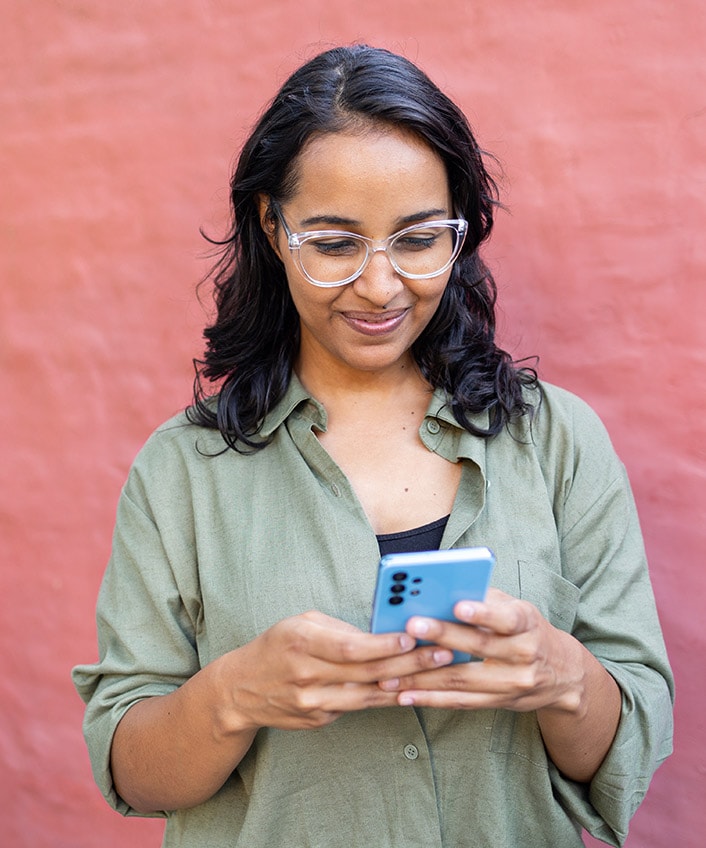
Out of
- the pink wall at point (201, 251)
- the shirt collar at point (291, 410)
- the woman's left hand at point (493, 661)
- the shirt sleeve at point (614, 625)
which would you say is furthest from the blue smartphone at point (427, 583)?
the pink wall at point (201, 251)

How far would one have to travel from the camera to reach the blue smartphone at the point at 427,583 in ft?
4.19

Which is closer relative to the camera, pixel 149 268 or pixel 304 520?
pixel 304 520

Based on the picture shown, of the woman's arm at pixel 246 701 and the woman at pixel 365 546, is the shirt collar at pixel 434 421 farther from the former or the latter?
the woman's arm at pixel 246 701

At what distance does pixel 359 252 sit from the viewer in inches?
66.4

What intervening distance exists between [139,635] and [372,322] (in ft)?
2.20

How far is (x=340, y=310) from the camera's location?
1.74 metres

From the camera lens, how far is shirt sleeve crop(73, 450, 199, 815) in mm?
1767

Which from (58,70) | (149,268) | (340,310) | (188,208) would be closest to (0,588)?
(149,268)

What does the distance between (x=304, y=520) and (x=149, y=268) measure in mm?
1057

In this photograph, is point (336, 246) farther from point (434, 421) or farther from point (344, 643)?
point (344, 643)

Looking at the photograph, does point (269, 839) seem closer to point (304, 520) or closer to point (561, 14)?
point (304, 520)

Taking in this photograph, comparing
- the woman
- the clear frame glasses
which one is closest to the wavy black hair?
the woman

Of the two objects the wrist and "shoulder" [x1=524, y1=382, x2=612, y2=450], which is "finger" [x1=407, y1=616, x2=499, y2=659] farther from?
"shoulder" [x1=524, y1=382, x2=612, y2=450]

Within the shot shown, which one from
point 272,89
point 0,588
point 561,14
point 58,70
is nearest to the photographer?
point 561,14
